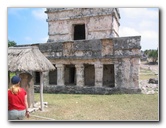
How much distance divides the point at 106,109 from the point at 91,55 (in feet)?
10.8

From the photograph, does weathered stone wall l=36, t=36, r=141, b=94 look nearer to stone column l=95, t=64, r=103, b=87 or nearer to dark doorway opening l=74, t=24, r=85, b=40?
stone column l=95, t=64, r=103, b=87

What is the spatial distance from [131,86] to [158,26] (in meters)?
3.76

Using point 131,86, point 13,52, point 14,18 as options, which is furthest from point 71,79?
point 14,18

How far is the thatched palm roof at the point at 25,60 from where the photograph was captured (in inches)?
231

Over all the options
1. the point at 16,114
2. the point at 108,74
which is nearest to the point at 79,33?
the point at 108,74

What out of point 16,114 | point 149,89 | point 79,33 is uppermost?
point 79,33

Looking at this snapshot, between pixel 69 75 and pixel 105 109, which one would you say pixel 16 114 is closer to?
pixel 105 109

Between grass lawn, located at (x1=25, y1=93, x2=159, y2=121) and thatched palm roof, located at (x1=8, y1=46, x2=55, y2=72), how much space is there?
1.18 m

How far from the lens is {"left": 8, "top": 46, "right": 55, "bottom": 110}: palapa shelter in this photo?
5887mm

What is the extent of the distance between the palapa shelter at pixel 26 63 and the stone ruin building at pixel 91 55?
2919 mm

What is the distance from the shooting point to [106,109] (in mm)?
6312

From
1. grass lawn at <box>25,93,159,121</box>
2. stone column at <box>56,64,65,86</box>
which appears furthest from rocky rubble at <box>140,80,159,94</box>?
stone column at <box>56,64,65,86</box>
